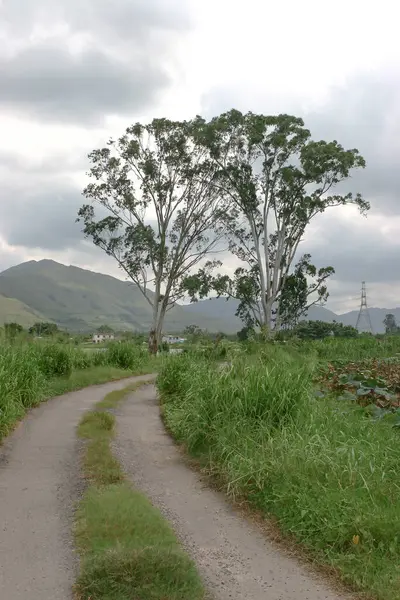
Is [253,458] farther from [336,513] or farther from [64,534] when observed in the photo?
[64,534]

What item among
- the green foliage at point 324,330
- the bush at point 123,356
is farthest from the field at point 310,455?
the green foliage at point 324,330

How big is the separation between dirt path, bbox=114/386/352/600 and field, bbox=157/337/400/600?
0.24m

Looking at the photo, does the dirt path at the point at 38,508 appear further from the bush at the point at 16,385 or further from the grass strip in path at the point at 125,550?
the bush at the point at 16,385

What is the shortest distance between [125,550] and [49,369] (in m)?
13.4

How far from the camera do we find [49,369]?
17.0m

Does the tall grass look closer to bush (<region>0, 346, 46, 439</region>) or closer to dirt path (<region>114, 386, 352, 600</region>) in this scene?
bush (<region>0, 346, 46, 439</region>)

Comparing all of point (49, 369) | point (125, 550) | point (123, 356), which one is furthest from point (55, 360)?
point (125, 550)

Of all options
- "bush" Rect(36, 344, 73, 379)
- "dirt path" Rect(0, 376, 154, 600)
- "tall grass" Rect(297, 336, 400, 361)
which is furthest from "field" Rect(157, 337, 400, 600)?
"tall grass" Rect(297, 336, 400, 361)

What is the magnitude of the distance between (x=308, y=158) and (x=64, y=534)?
29.0m

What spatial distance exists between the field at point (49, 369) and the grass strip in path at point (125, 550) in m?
4.09

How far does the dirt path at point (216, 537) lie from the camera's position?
4152 millimetres

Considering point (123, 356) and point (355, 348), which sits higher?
point (355, 348)

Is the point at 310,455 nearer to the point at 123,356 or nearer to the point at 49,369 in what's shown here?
the point at 49,369

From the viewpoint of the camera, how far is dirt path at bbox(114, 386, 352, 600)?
163 inches
